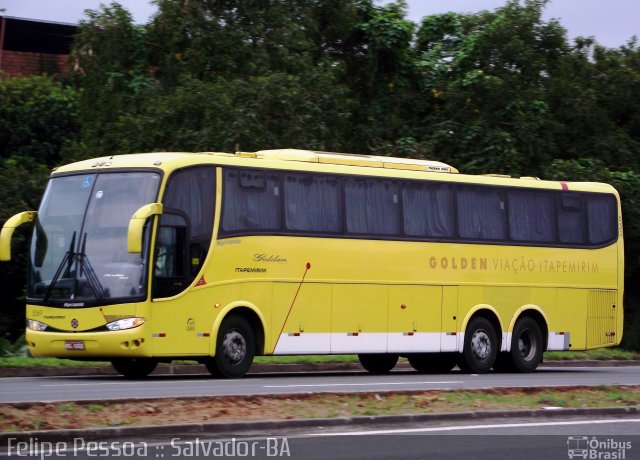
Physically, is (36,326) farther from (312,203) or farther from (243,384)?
(312,203)

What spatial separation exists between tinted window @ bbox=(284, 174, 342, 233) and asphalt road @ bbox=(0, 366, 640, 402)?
2.62m

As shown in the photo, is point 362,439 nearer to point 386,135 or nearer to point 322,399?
point 322,399

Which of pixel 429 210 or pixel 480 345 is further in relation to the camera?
pixel 480 345

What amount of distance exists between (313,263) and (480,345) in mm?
4329

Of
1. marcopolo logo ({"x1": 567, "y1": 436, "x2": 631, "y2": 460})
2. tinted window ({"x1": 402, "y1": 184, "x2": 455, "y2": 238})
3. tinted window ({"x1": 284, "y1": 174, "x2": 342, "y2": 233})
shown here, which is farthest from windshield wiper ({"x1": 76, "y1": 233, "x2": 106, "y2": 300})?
marcopolo logo ({"x1": 567, "y1": 436, "x2": 631, "y2": 460})

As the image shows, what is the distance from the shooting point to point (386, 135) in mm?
36688

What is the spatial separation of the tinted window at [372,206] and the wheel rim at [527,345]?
12.7ft

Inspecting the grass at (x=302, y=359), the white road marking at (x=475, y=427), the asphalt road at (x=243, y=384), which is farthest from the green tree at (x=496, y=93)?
the white road marking at (x=475, y=427)

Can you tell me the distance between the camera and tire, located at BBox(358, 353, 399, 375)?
962 inches

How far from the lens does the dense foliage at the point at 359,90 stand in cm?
3030

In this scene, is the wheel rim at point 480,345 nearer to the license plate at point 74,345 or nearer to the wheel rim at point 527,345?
the wheel rim at point 527,345

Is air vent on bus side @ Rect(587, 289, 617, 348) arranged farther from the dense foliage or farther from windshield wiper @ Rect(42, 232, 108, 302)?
windshield wiper @ Rect(42, 232, 108, 302)

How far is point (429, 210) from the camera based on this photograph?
928 inches

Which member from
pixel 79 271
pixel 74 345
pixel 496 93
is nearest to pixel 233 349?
pixel 74 345
